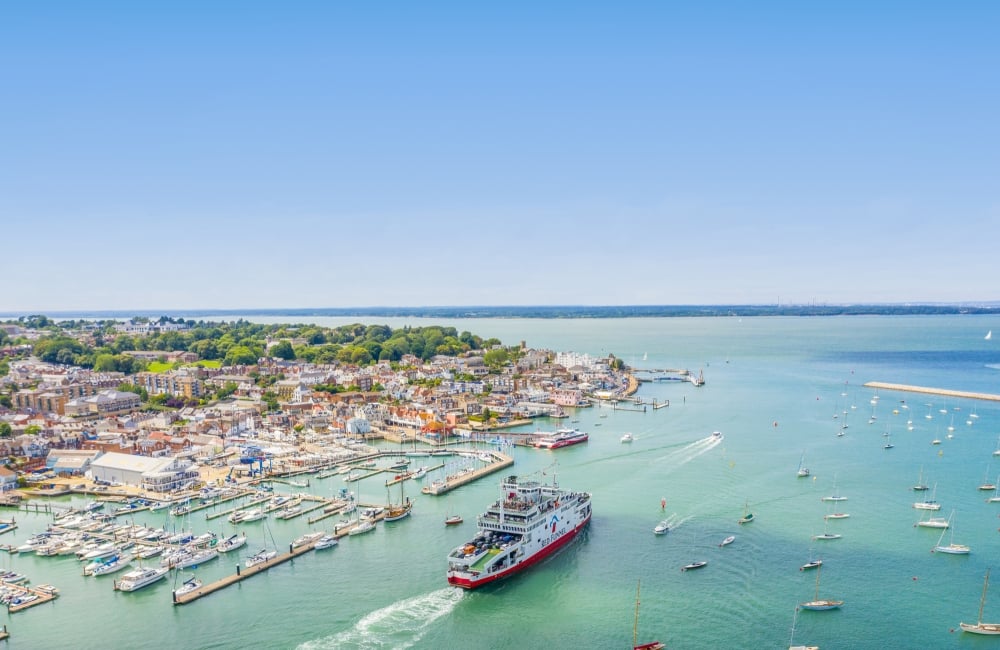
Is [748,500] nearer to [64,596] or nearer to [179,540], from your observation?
[179,540]

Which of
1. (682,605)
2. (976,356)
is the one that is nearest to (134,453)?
(682,605)

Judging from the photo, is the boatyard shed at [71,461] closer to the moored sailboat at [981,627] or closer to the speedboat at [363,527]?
the speedboat at [363,527]

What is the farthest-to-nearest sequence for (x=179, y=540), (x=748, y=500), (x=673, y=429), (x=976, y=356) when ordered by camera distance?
(x=976, y=356), (x=673, y=429), (x=748, y=500), (x=179, y=540)

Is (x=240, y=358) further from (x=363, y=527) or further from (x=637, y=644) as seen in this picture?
(x=637, y=644)

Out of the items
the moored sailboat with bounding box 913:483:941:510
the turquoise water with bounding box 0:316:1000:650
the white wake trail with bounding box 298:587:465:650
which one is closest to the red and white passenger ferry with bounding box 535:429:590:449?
the turquoise water with bounding box 0:316:1000:650

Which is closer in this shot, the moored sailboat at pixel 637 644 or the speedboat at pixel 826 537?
the moored sailboat at pixel 637 644

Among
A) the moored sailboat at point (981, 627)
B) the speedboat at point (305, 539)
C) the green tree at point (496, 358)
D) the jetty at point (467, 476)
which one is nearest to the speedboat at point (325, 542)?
the speedboat at point (305, 539)

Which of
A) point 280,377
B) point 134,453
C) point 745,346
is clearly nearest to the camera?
point 134,453
